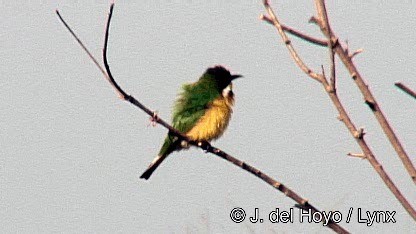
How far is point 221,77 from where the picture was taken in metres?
4.66

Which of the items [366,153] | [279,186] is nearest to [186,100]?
[279,186]

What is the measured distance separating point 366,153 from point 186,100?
124 inches

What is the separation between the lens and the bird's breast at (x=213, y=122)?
13.3 ft

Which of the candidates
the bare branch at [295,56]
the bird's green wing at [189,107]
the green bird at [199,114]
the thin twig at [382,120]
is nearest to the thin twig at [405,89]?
the thin twig at [382,120]

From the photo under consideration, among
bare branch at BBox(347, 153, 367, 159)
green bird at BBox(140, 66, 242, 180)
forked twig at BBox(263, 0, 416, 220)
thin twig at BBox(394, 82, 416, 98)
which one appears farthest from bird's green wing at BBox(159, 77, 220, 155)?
thin twig at BBox(394, 82, 416, 98)

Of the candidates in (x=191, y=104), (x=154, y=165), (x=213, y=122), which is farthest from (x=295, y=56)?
(x=154, y=165)

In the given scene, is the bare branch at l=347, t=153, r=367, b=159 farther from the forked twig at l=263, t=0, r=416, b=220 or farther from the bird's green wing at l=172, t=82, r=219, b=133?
the bird's green wing at l=172, t=82, r=219, b=133

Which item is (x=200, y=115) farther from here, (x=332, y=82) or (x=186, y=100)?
(x=332, y=82)

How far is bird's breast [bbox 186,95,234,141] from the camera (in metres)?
4.04

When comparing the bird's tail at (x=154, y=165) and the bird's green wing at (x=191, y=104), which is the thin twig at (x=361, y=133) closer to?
the bird's green wing at (x=191, y=104)

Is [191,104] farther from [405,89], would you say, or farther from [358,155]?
[405,89]

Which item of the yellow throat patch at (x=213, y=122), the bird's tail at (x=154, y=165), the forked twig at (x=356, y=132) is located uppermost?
the yellow throat patch at (x=213, y=122)

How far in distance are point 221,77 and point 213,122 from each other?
642 millimetres

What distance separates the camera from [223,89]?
4.45m
